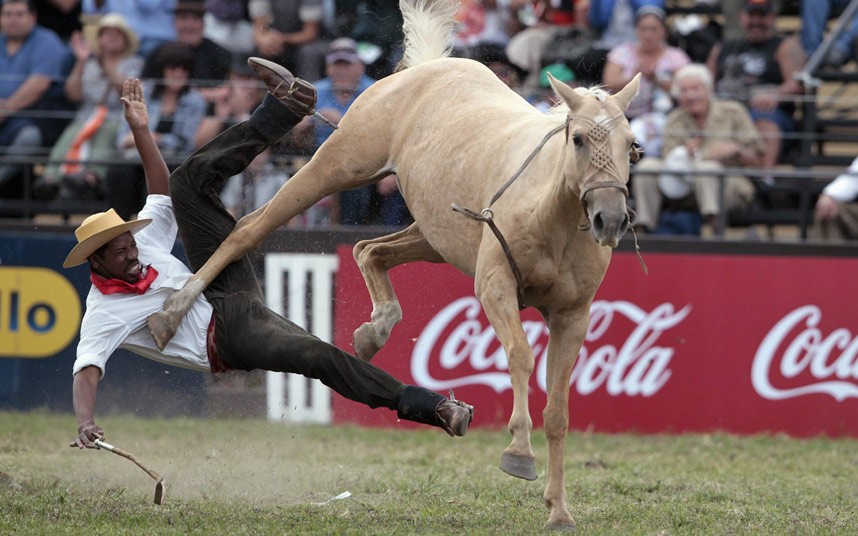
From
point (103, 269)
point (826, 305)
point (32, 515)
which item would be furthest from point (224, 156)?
point (826, 305)

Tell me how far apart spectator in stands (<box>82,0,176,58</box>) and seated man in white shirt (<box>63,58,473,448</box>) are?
14.9 feet

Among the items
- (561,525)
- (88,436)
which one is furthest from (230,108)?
(561,525)

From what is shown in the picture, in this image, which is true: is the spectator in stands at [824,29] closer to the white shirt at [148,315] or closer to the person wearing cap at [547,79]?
the person wearing cap at [547,79]

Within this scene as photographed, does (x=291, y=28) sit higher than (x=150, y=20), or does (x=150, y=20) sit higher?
(x=150, y=20)

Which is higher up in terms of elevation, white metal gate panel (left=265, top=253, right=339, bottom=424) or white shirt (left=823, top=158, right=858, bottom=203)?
white shirt (left=823, top=158, right=858, bottom=203)

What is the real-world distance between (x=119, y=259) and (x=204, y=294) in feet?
1.73

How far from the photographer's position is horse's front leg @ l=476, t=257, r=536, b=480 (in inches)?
224

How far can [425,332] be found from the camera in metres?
9.91

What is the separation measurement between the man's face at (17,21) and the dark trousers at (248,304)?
17.4 ft

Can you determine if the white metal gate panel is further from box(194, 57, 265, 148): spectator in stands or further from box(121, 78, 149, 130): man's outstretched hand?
box(121, 78, 149, 130): man's outstretched hand

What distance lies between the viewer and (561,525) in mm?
6125

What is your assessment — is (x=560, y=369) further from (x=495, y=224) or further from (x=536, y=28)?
(x=536, y=28)

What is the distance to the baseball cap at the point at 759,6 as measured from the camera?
11281 mm

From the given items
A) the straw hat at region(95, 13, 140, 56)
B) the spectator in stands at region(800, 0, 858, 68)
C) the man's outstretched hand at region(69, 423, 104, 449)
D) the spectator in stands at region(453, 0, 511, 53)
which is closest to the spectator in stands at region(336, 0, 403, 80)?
the spectator in stands at region(453, 0, 511, 53)
